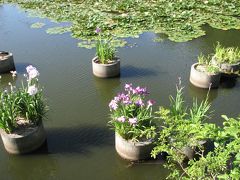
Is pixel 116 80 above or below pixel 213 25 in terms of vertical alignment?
below

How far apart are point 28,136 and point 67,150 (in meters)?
0.84

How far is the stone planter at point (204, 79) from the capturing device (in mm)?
8406

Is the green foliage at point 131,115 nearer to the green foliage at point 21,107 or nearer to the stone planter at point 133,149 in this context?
the stone planter at point 133,149

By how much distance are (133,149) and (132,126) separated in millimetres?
425

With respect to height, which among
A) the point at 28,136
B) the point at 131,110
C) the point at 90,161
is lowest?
the point at 90,161

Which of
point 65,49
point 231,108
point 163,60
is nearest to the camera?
point 231,108

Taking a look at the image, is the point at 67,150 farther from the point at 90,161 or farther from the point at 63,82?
the point at 63,82

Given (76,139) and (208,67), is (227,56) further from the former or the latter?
(76,139)

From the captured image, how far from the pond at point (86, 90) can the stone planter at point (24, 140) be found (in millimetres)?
147

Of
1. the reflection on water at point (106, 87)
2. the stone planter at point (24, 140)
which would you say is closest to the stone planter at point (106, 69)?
the reflection on water at point (106, 87)

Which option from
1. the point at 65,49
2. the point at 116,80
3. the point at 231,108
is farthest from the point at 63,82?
the point at 231,108

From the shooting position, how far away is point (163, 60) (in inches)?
401

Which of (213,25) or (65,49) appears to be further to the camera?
(213,25)

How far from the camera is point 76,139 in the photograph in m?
6.87
